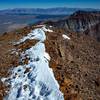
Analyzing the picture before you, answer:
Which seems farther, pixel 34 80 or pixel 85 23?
pixel 85 23

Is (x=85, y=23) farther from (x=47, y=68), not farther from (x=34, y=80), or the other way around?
(x=34, y=80)

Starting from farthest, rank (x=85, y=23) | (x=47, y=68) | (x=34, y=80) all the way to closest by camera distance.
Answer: (x=85, y=23) → (x=47, y=68) → (x=34, y=80)

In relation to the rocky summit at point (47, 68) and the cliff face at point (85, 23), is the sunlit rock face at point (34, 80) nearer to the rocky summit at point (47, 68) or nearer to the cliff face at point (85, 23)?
the rocky summit at point (47, 68)

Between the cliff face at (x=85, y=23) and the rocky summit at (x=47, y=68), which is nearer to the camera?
the rocky summit at (x=47, y=68)

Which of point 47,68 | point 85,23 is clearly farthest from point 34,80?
point 85,23

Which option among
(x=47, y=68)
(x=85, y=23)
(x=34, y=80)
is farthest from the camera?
(x=85, y=23)

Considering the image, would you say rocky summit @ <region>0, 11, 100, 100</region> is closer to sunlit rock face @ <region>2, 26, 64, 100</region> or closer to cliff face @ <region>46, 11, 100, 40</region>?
sunlit rock face @ <region>2, 26, 64, 100</region>

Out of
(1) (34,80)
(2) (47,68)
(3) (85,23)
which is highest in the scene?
(2) (47,68)

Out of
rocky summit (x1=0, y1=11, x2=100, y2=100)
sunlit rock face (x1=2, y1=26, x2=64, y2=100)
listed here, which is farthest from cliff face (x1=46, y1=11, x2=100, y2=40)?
sunlit rock face (x1=2, y1=26, x2=64, y2=100)

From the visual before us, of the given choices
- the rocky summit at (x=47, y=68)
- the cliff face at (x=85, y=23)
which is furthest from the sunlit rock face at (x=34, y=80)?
the cliff face at (x=85, y=23)

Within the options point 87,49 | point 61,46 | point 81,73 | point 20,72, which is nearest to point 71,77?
point 81,73

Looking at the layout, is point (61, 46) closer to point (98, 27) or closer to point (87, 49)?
point (87, 49)
